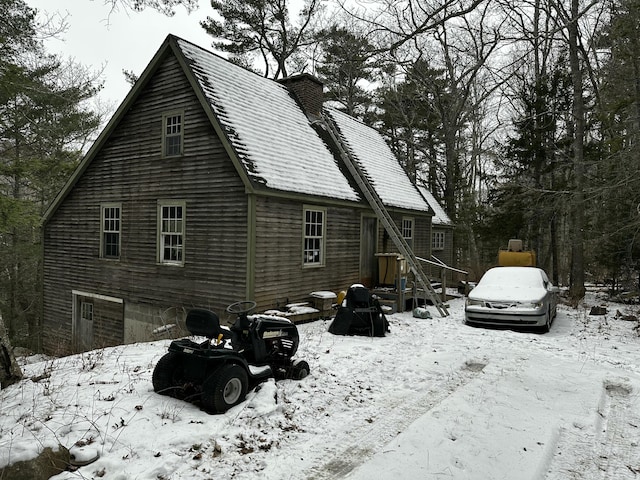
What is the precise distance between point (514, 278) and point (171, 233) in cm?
1021

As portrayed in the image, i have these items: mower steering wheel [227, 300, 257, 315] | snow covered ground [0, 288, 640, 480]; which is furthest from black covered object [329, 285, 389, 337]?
mower steering wheel [227, 300, 257, 315]

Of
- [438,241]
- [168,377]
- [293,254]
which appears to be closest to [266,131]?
[293,254]

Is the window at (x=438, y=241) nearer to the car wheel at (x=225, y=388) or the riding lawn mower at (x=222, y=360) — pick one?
the riding lawn mower at (x=222, y=360)

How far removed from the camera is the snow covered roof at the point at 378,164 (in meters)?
16.9

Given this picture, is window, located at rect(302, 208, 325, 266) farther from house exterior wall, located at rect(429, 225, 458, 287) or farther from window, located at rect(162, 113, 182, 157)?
house exterior wall, located at rect(429, 225, 458, 287)

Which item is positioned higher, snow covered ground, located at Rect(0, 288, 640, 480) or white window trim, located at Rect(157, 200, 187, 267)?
white window trim, located at Rect(157, 200, 187, 267)

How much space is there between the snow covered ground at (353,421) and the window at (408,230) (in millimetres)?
10853

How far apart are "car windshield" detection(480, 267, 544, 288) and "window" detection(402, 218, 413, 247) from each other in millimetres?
6007

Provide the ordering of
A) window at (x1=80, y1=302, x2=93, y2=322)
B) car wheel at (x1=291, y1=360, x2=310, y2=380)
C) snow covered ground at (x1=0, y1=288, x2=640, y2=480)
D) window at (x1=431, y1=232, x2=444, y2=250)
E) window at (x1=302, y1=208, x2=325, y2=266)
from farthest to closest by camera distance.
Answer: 1. window at (x1=431, y1=232, x2=444, y2=250)
2. window at (x1=80, y1=302, x2=93, y2=322)
3. window at (x1=302, y1=208, x2=325, y2=266)
4. car wheel at (x1=291, y1=360, x2=310, y2=380)
5. snow covered ground at (x1=0, y1=288, x2=640, y2=480)

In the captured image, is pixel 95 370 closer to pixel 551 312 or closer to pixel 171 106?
pixel 171 106

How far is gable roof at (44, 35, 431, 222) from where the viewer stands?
1088 centimetres

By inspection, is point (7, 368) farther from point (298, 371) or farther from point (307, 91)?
point (307, 91)

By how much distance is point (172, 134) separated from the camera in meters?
12.2

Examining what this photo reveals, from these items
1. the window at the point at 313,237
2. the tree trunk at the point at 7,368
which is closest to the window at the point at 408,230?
the window at the point at 313,237
